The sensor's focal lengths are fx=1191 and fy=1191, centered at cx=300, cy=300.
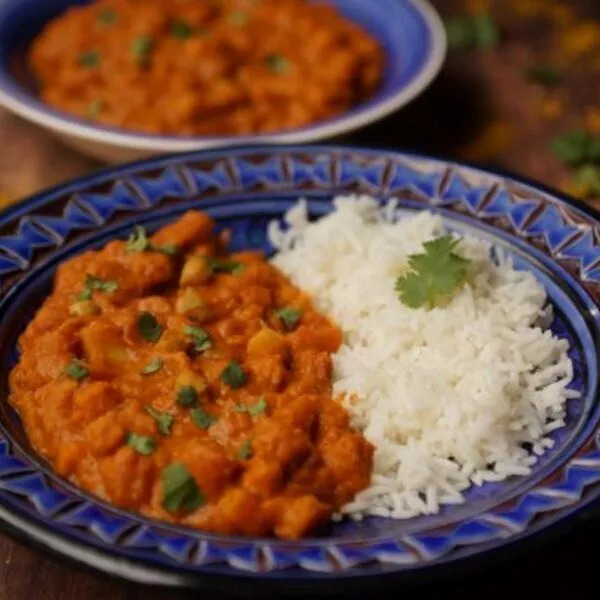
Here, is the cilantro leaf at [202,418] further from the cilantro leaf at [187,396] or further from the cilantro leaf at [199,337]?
the cilantro leaf at [199,337]

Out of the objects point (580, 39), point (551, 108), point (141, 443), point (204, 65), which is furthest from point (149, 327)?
point (580, 39)

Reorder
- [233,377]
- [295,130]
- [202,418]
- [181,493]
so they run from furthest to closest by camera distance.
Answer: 1. [295,130]
2. [233,377]
3. [202,418]
4. [181,493]

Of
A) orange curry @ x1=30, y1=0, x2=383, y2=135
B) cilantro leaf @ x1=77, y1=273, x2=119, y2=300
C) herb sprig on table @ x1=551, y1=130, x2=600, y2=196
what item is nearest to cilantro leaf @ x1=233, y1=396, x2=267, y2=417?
cilantro leaf @ x1=77, y1=273, x2=119, y2=300

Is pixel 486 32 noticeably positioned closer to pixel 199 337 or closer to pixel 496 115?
pixel 496 115

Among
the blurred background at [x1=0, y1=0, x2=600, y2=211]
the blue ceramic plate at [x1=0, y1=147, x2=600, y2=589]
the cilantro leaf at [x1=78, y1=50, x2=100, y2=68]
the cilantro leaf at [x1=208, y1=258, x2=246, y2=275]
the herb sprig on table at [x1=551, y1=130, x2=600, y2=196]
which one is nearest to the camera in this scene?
the blue ceramic plate at [x1=0, y1=147, x2=600, y2=589]

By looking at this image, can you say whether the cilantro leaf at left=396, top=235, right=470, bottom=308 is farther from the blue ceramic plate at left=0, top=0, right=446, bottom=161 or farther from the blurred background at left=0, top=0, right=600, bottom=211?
the blurred background at left=0, top=0, right=600, bottom=211

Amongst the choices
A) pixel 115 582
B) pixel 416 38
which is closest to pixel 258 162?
pixel 416 38

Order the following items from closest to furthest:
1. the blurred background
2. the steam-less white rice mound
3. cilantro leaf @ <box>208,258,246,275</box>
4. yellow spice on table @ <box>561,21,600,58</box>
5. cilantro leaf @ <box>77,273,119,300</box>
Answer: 1. the steam-less white rice mound
2. cilantro leaf @ <box>77,273,119,300</box>
3. cilantro leaf @ <box>208,258,246,275</box>
4. the blurred background
5. yellow spice on table @ <box>561,21,600,58</box>
